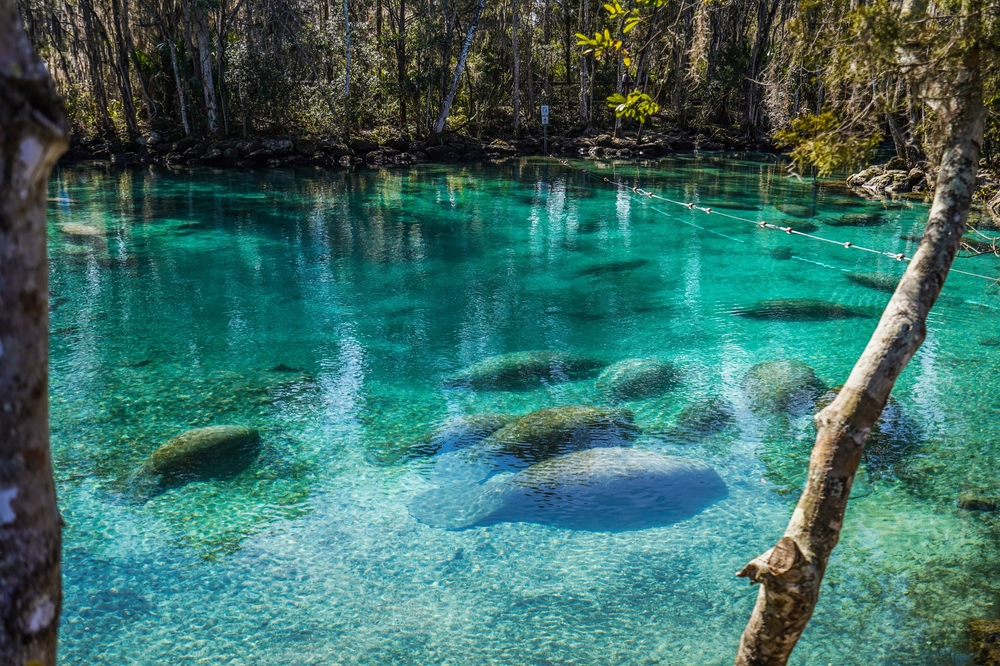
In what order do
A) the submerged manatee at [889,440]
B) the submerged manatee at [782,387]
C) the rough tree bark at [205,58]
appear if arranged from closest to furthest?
the submerged manatee at [889,440]
the submerged manatee at [782,387]
the rough tree bark at [205,58]

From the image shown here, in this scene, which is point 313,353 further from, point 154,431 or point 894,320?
point 894,320

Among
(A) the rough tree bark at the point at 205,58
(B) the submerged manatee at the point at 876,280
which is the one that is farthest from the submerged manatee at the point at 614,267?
(A) the rough tree bark at the point at 205,58

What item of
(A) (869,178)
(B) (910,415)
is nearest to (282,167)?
(A) (869,178)

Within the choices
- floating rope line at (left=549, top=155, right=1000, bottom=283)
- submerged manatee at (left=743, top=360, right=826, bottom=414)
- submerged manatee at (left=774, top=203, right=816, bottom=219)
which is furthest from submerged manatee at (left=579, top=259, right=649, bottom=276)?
submerged manatee at (left=774, top=203, right=816, bottom=219)

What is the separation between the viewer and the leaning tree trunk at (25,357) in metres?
1.64

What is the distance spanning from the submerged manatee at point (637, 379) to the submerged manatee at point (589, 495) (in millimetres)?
1782

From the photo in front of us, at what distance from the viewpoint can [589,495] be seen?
22.2 feet

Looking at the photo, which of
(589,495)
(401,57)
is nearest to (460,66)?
(401,57)

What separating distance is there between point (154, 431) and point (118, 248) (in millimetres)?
9707

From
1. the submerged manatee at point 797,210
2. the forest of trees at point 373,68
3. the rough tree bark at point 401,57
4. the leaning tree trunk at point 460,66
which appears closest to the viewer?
the submerged manatee at point 797,210

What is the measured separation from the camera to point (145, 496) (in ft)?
22.5

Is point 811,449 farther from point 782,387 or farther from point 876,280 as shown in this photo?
point 876,280

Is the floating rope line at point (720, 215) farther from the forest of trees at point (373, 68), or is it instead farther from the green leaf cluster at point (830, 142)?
the green leaf cluster at point (830, 142)

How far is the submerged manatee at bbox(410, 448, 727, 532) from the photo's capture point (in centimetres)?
652
